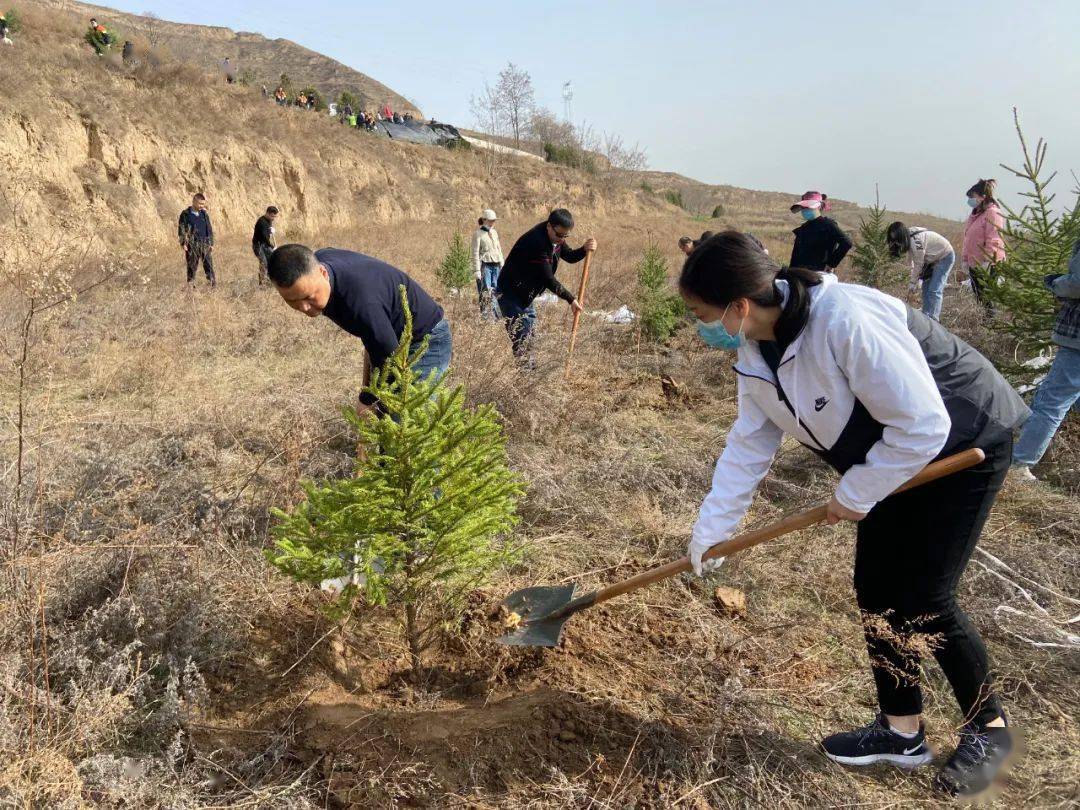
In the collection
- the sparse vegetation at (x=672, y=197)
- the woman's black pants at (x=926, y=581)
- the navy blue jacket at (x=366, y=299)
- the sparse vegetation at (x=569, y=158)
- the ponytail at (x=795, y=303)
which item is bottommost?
the woman's black pants at (x=926, y=581)

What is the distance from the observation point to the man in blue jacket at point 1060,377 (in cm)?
373

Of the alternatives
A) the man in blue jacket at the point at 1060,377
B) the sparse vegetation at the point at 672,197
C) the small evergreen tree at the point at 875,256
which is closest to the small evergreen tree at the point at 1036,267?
the man in blue jacket at the point at 1060,377

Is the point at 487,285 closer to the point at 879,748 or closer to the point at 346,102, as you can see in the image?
the point at 879,748

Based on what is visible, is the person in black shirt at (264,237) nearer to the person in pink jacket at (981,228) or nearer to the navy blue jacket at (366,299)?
the navy blue jacket at (366,299)

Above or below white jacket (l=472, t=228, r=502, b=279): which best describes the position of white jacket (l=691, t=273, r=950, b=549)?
below

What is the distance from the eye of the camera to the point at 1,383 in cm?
592

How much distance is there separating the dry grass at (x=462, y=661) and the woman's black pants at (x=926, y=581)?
0.41 m

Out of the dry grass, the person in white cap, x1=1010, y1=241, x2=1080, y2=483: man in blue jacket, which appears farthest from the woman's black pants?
the person in white cap

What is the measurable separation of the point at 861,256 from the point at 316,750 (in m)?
14.3

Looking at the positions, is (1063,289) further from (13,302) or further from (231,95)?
(231,95)

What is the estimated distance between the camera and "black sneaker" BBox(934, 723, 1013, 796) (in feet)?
7.20

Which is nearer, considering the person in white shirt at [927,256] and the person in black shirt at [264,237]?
the person in white shirt at [927,256]

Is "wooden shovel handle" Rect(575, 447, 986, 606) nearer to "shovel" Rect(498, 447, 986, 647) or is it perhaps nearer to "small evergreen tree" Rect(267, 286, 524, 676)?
"shovel" Rect(498, 447, 986, 647)

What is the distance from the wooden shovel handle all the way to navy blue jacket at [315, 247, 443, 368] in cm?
151
